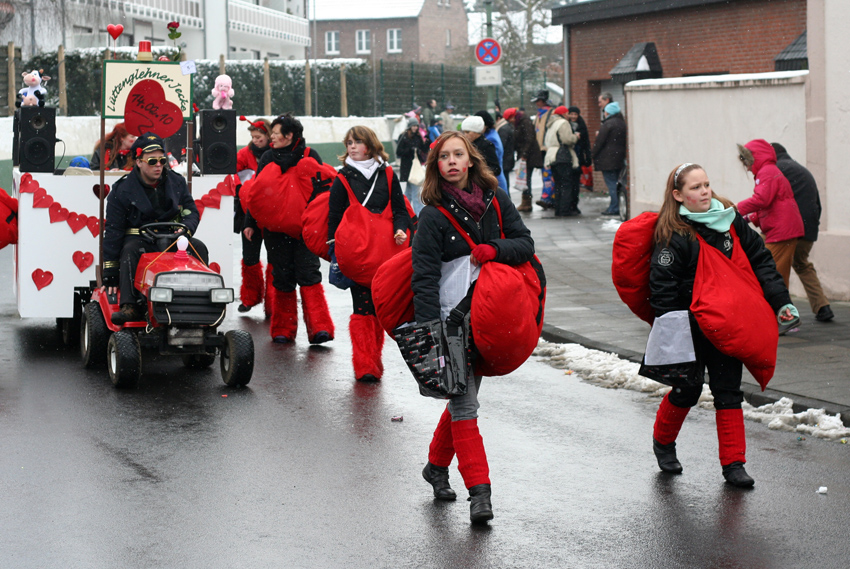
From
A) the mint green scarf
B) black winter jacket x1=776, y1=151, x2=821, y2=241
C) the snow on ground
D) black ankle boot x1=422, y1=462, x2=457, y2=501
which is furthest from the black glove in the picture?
black winter jacket x1=776, y1=151, x2=821, y2=241

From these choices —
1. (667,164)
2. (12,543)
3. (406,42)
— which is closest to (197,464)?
(12,543)

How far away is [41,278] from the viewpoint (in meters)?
9.85

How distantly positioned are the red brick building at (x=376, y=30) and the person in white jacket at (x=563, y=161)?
61.0 meters

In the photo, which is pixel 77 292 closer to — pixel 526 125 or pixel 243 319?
pixel 243 319

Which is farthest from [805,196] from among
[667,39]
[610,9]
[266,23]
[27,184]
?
[266,23]

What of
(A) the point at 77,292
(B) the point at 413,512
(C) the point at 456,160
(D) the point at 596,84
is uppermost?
(D) the point at 596,84

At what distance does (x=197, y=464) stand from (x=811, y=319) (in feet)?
21.3

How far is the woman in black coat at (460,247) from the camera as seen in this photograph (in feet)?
18.2

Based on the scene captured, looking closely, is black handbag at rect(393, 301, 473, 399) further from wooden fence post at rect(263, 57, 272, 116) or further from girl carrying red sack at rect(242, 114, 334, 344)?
wooden fence post at rect(263, 57, 272, 116)

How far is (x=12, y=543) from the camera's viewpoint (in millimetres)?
5195

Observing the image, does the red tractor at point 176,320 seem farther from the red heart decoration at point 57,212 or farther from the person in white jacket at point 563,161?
the person in white jacket at point 563,161

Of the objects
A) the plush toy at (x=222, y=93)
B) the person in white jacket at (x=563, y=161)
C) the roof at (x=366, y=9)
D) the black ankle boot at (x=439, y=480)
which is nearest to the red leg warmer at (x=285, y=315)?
the plush toy at (x=222, y=93)

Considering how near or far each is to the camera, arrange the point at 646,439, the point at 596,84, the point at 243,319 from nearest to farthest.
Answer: the point at 646,439
the point at 243,319
the point at 596,84

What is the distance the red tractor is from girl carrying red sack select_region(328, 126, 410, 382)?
0.85 meters
